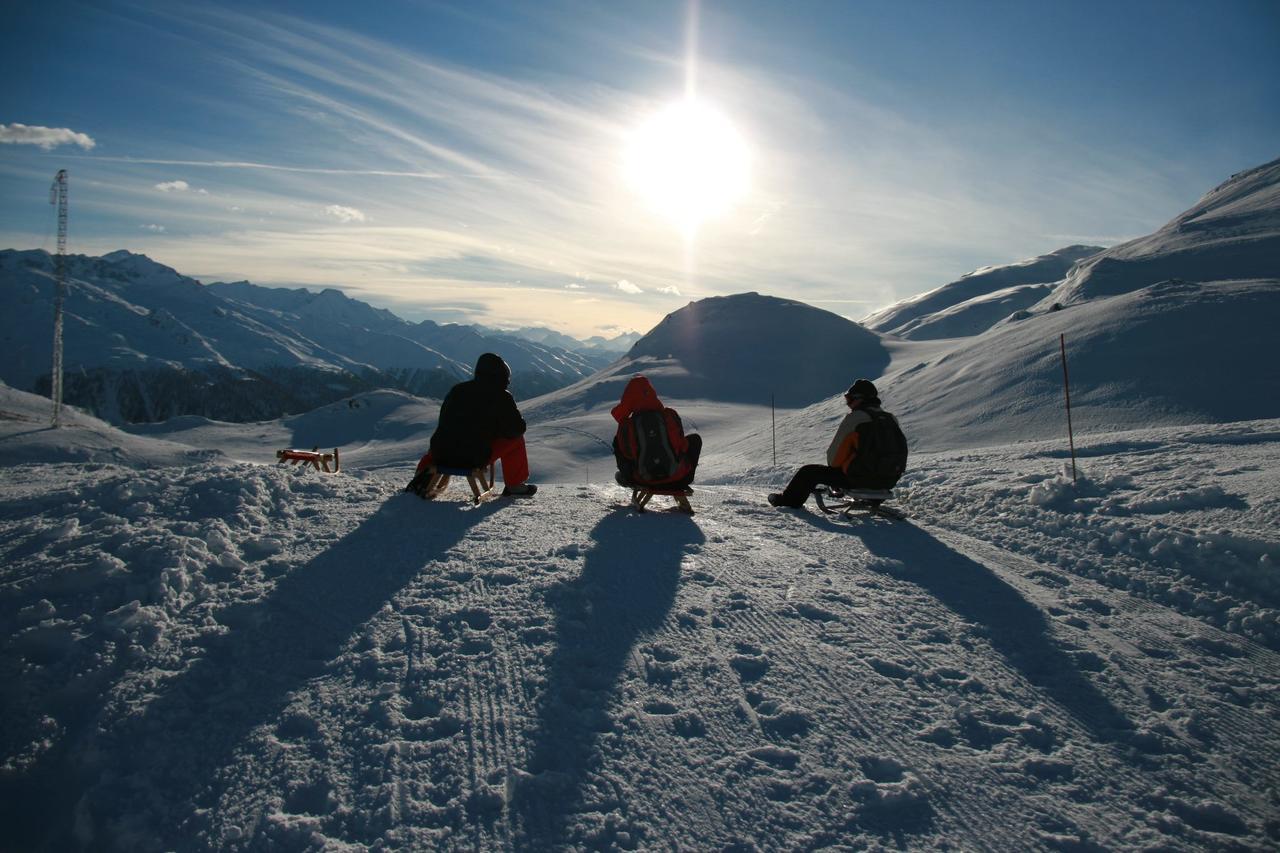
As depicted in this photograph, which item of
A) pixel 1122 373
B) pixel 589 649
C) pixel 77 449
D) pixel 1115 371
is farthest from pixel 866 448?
pixel 77 449

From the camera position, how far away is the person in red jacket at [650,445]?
25.8 ft

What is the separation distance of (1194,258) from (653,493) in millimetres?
59679

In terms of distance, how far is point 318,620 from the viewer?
4230 millimetres

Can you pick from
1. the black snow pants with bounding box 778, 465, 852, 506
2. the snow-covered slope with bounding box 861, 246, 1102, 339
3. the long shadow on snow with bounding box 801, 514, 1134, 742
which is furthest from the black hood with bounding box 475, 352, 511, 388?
the snow-covered slope with bounding box 861, 246, 1102, 339

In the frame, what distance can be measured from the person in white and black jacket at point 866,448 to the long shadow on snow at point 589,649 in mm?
2326

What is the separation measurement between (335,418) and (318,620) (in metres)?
75.7

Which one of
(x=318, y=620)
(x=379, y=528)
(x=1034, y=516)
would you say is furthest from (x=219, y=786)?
(x=1034, y=516)

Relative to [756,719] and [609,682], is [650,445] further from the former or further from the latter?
[756,719]

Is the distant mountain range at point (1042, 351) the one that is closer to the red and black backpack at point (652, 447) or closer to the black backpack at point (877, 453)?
the black backpack at point (877, 453)

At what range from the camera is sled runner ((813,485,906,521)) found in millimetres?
8047

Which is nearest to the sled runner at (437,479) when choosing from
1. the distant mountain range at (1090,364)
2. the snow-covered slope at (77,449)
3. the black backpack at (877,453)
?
the black backpack at (877,453)

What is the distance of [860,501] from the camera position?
8.25m

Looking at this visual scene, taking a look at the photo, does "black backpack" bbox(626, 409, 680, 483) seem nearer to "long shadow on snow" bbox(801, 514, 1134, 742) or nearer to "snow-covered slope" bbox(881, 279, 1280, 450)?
"long shadow on snow" bbox(801, 514, 1134, 742)

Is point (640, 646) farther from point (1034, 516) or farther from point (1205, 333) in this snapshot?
point (1205, 333)
